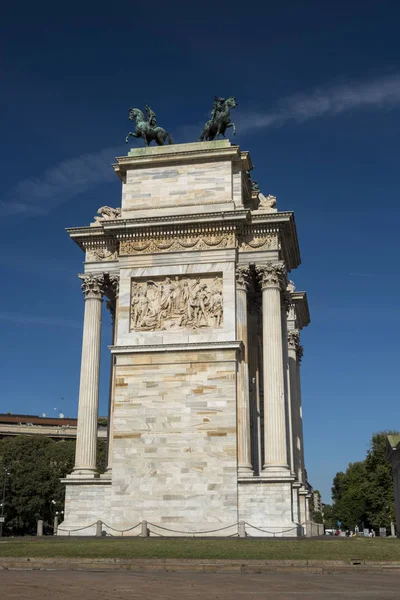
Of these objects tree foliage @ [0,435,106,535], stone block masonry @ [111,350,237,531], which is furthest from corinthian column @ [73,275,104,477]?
tree foliage @ [0,435,106,535]

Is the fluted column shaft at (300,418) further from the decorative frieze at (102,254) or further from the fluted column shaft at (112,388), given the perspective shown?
the decorative frieze at (102,254)

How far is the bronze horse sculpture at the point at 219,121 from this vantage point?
145 feet

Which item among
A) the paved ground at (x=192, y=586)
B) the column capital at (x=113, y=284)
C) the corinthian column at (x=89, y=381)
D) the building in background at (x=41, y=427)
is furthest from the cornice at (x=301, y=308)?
the building in background at (x=41, y=427)

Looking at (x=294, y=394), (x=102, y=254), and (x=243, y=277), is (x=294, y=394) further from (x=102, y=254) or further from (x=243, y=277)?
(x=102, y=254)

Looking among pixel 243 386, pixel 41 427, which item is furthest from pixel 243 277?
pixel 41 427

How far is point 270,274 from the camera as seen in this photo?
39.7m

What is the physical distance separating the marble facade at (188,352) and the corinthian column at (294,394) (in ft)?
13.8

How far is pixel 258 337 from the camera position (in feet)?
149

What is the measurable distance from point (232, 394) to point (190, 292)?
6.19 m

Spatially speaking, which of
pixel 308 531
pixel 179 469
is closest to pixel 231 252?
pixel 179 469

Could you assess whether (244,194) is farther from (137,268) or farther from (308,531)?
(308,531)

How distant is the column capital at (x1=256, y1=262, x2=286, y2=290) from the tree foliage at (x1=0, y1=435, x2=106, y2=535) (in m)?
42.5

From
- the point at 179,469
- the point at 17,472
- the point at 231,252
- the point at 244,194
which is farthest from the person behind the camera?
the point at 17,472

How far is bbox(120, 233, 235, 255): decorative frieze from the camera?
40.3 metres
